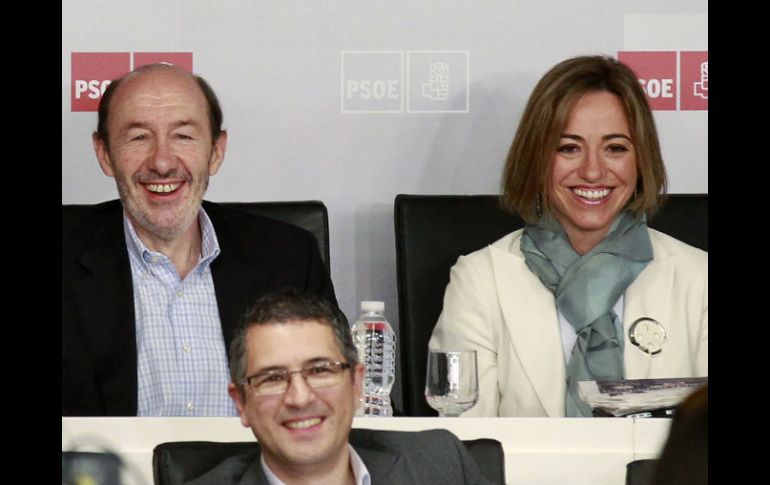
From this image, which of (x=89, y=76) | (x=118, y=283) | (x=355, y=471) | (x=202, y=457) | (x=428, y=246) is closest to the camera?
(x=202, y=457)

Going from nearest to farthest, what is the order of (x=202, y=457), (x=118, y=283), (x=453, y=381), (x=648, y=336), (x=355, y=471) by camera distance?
1. (x=202, y=457)
2. (x=355, y=471)
3. (x=453, y=381)
4. (x=118, y=283)
5. (x=648, y=336)

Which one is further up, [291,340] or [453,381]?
[291,340]

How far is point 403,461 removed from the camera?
166 centimetres

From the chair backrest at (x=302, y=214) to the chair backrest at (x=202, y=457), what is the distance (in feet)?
4.34

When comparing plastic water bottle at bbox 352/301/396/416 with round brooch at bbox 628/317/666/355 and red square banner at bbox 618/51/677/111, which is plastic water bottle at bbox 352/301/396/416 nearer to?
round brooch at bbox 628/317/666/355

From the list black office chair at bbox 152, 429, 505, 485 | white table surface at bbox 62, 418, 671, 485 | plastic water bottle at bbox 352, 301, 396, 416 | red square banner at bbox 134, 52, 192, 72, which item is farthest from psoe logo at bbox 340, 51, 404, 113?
black office chair at bbox 152, 429, 505, 485

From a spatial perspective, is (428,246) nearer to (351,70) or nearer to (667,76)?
(351,70)

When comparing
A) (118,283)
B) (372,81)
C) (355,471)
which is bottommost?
(355,471)

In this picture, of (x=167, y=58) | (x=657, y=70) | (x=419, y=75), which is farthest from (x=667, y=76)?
(x=167, y=58)

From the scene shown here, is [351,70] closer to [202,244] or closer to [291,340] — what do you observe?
[202,244]

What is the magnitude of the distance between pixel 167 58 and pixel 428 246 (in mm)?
978

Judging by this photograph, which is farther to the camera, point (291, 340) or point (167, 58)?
point (167, 58)
